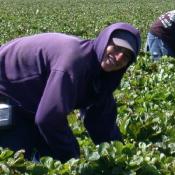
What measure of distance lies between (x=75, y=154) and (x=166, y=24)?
514cm

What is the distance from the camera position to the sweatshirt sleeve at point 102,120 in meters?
4.21

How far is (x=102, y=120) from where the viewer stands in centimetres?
430

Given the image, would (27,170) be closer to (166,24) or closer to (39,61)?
(39,61)

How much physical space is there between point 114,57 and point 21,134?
2.97 feet

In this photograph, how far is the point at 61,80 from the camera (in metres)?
3.61

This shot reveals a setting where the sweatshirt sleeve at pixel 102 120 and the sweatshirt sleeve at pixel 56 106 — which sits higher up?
the sweatshirt sleeve at pixel 56 106

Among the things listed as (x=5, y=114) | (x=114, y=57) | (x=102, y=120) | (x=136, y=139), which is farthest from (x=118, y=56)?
(x=136, y=139)

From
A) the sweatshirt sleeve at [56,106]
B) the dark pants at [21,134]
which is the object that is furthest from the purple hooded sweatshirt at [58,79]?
the dark pants at [21,134]

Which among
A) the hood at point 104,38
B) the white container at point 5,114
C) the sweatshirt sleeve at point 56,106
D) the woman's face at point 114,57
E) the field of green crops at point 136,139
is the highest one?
the hood at point 104,38

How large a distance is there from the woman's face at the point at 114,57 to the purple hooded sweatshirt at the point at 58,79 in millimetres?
39

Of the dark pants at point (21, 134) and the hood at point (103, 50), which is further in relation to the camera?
the dark pants at point (21, 134)

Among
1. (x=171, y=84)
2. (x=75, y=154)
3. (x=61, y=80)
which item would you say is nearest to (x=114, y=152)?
(x=75, y=154)

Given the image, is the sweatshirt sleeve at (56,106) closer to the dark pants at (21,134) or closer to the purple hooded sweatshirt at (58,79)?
the purple hooded sweatshirt at (58,79)

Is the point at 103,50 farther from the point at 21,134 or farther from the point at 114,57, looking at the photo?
the point at 21,134
